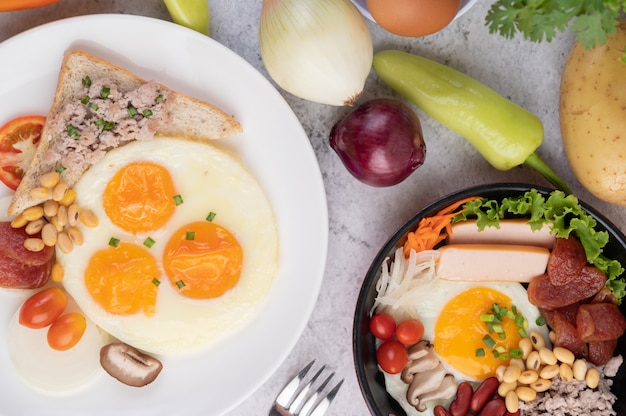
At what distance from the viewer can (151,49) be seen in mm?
2738

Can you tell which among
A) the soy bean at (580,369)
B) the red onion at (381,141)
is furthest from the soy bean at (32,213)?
the soy bean at (580,369)

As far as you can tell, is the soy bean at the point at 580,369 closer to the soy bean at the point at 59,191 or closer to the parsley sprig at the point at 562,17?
the parsley sprig at the point at 562,17

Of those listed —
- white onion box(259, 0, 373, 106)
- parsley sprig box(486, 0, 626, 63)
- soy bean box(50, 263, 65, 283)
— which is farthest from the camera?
soy bean box(50, 263, 65, 283)

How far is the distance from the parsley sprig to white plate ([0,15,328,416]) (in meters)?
0.90

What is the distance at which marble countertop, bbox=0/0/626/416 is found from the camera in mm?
2932

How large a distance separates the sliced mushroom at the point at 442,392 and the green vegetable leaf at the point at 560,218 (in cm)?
68

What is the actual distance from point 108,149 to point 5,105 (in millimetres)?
425

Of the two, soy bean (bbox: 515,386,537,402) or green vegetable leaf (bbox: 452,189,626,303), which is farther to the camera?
soy bean (bbox: 515,386,537,402)

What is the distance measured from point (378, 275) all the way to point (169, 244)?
2.84 ft

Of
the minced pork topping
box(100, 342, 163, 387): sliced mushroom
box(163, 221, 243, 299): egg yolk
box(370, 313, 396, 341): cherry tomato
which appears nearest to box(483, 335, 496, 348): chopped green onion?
box(370, 313, 396, 341): cherry tomato

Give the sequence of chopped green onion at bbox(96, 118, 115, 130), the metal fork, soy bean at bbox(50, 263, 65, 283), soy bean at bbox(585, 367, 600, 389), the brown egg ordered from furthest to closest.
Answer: the metal fork, soy bean at bbox(585, 367, 600, 389), soy bean at bbox(50, 263, 65, 283), chopped green onion at bbox(96, 118, 115, 130), the brown egg

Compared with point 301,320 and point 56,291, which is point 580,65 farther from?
point 56,291

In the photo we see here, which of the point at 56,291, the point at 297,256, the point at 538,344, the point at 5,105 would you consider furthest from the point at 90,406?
the point at 538,344

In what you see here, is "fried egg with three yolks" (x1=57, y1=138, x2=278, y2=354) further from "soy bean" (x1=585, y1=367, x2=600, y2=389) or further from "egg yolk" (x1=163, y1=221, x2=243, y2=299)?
"soy bean" (x1=585, y1=367, x2=600, y2=389)
